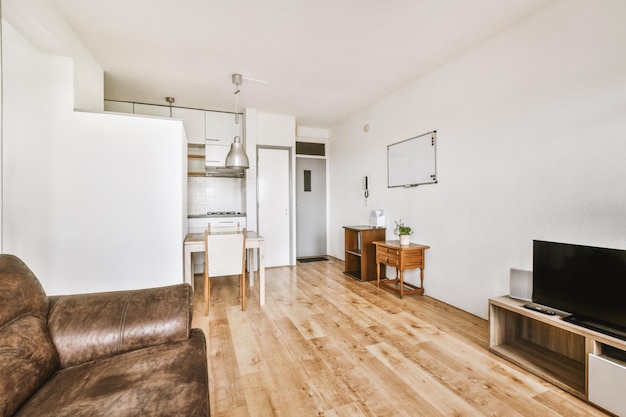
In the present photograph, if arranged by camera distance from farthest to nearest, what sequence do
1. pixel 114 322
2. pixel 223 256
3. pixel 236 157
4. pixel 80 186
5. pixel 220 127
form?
pixel 220 127 → pixel 236 157 → pixel 223 256 → pixel 80 186 → pixel 114 322

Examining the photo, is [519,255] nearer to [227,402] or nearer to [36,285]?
[227,402]

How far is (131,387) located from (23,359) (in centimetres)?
41

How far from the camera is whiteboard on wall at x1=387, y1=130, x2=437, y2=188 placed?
3410mm

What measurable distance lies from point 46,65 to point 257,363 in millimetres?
3048

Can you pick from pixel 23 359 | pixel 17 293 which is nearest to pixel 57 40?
pixel 17 293

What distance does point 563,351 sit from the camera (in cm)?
214

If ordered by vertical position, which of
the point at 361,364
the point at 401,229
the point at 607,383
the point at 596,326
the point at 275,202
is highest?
the point at 275,202

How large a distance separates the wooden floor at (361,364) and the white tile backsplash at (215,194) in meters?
2.10

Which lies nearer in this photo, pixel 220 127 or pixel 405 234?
pixel 405 234

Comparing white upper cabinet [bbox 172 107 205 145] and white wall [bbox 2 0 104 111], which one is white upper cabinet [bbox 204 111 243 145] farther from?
white wall [bbox 2 0 104 111]

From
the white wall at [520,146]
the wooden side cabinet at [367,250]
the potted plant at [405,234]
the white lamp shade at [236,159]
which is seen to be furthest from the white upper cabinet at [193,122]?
the potted plant at [405,234]

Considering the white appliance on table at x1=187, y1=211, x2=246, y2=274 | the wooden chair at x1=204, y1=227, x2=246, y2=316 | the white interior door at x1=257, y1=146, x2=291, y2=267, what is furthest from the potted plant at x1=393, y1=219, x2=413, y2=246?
the white appliance on table at x1=187, y1=211, x2=246, y2=274

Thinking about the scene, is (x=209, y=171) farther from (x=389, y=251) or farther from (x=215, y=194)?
(x=389, y=251)

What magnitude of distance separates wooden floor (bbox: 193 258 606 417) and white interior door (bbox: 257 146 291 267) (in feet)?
5.99
